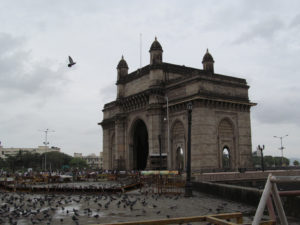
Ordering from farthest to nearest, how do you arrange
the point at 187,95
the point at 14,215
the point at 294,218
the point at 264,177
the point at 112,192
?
the point at 187,95 → the point at 264,177 → the point at 112,192 → the point at 14,215 → the point at 294,218

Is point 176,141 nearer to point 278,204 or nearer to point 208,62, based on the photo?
point 208,62

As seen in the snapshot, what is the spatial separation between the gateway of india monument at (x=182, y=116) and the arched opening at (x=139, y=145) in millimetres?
166

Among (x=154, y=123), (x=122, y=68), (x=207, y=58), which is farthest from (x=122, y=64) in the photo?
(x=154, y=123)

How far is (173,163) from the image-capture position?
4331 centimetres

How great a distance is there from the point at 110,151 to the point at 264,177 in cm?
3333

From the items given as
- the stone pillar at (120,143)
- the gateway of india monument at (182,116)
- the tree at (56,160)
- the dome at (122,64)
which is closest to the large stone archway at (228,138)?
the gateway of india monument at (182,116)

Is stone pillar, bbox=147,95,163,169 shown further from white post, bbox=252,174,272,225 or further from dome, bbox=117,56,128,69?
white post, bbox=252,174,272,225

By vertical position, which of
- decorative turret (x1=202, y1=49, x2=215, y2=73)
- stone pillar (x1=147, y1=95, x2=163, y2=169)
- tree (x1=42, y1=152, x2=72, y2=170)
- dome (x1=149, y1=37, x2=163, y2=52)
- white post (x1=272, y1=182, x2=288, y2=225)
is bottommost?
tree (x1=42, y1=152, x2=72, y2=170)

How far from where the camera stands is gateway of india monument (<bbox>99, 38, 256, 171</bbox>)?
39719 millimetres

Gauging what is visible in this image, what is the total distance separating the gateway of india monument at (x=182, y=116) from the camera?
39.7 meters

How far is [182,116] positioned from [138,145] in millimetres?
14426

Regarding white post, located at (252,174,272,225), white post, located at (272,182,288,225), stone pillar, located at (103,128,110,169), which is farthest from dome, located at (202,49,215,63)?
white post, located at (252,174,272,225)

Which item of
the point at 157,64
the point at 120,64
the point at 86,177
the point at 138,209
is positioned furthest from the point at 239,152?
the point at 138,209

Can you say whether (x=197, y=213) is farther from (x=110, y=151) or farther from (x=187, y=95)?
(x=110, y=151)
